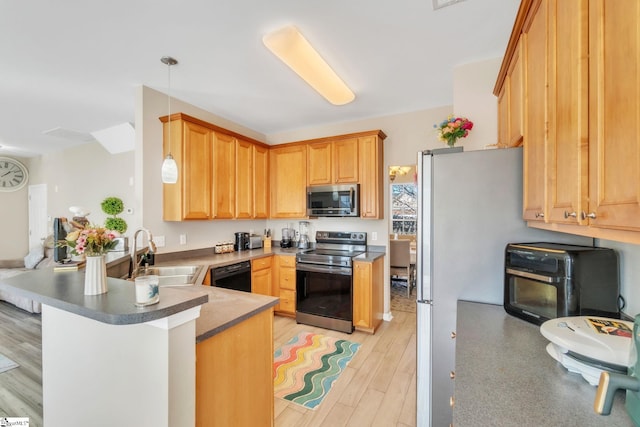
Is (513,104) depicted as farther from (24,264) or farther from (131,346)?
(24,264)

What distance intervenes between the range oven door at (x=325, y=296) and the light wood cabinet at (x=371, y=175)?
82 cm

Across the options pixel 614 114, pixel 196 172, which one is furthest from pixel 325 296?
pixel 614 114

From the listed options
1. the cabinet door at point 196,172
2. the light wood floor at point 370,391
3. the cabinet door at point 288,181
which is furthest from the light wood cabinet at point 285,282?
the cabinet door at point 196,172

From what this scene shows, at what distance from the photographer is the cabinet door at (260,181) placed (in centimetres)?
370

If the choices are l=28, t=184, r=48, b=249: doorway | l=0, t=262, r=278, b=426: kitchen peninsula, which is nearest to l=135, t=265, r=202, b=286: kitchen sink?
l=0, t=262, r=278, b=426: kitchen peninsula

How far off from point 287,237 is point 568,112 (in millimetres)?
3544

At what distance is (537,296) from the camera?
1245 millimetres

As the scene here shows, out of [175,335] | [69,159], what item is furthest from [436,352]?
[69,159]

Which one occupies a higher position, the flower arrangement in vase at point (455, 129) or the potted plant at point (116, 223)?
the flower arrangement in vase at point (455, 129)

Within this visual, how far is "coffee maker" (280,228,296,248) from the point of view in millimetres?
4027

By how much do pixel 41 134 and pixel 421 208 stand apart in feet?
19.2

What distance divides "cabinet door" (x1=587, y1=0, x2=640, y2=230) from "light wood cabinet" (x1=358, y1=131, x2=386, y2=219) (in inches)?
99.8

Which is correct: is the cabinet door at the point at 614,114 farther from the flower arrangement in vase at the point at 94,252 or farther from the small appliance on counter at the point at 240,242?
the small appliance on counter at the point at 240,242

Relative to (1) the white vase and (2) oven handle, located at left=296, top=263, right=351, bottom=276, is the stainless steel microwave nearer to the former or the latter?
(2) oven handle, located at left=296, top=263, right=351, bottom=276
